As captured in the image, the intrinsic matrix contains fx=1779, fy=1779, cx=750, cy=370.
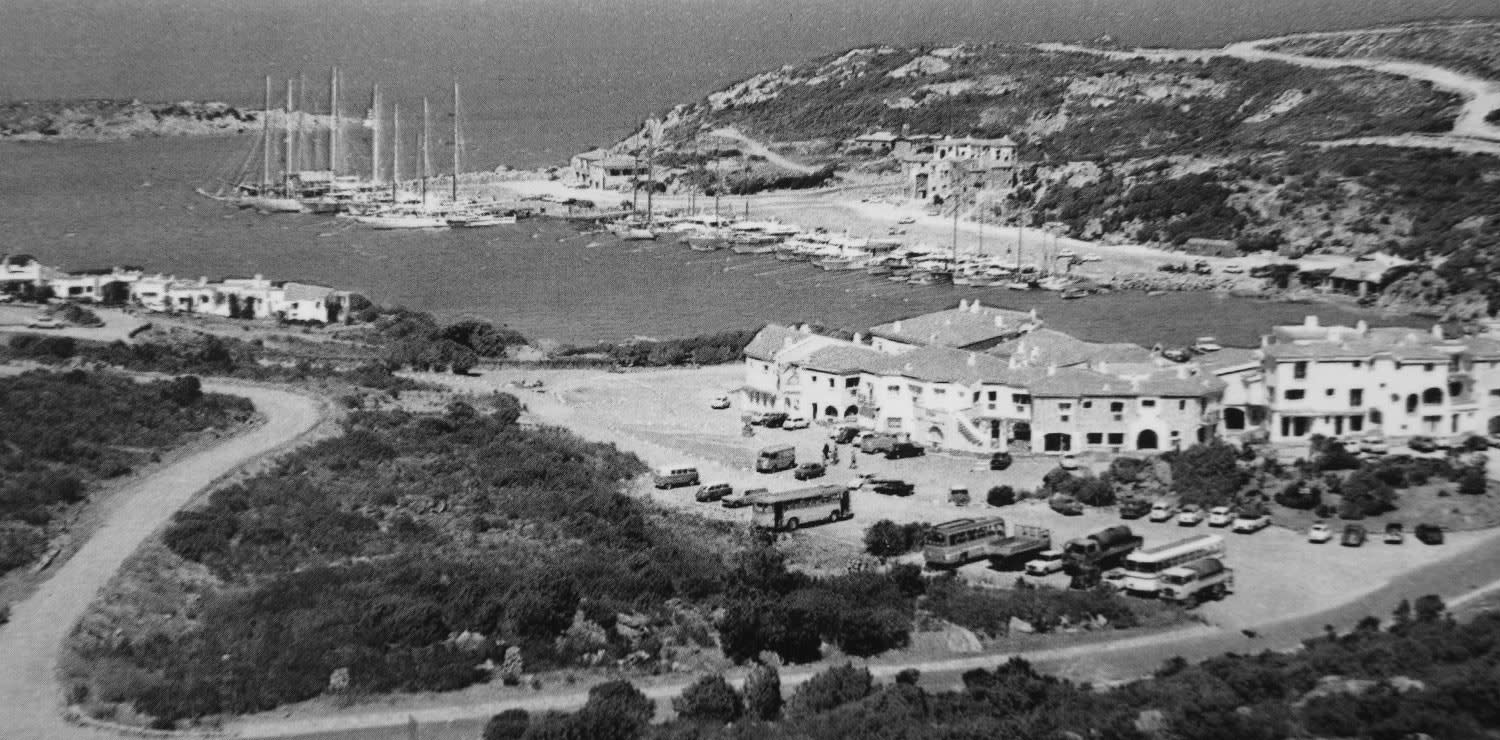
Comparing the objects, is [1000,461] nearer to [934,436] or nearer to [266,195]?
[934,436]

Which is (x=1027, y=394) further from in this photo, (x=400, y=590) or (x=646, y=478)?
(x=400, y=590)

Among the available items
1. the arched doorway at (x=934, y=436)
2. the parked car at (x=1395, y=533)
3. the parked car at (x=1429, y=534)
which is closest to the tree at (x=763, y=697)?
the parked car at (x=1395, y=533)

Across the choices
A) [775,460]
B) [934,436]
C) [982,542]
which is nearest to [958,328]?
[934,436]

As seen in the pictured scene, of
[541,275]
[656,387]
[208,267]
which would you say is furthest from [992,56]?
[656,387]

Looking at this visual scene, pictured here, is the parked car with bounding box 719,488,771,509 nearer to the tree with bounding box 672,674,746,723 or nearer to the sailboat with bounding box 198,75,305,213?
the tree with bounding box 672,674,746,723

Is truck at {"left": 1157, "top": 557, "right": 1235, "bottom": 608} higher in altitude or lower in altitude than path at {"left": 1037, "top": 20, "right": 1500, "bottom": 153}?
lower

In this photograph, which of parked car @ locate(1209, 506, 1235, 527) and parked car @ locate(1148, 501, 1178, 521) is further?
parked car @ locate(1148, 501, 1178, 521)

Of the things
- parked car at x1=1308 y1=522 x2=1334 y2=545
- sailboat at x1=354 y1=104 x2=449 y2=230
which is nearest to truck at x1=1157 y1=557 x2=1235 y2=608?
parked car at x1=1308 y1=522 x2=1334 y2=545
